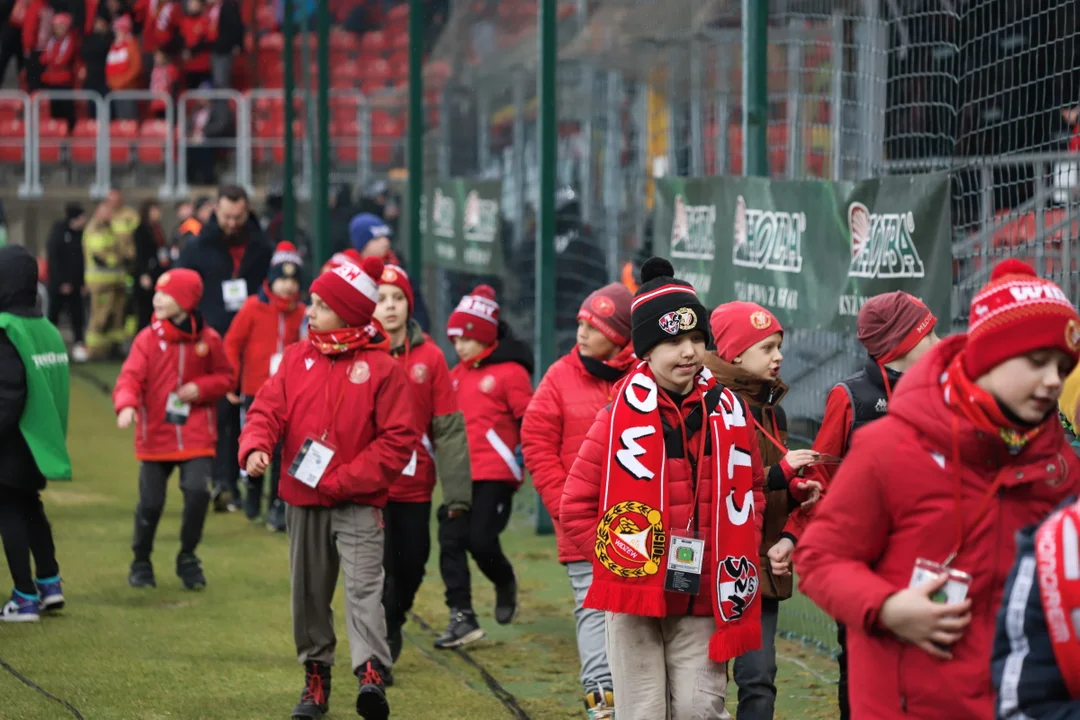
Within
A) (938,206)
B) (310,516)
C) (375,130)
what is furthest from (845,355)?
(375,130)

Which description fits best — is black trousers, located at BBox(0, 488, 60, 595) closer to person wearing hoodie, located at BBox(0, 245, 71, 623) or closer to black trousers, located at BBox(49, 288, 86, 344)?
person wearing hoodie, located at BBox(0, 245, 71, 623)

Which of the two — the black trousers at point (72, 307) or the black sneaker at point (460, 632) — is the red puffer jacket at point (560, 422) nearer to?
the black sneaker at point (460, 632)

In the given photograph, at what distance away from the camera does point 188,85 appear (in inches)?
1065

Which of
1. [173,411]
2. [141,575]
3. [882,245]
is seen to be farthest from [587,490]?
[141,575]

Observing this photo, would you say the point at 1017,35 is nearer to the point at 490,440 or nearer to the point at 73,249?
the point at 490,440

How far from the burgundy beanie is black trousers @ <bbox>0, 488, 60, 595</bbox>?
14.8ft

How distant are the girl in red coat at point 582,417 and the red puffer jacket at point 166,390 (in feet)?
10.4

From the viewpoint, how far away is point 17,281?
8117mm

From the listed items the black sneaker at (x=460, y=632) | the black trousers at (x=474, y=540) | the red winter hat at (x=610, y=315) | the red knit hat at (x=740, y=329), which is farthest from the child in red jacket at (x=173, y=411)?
the red knit hat at (x=740, y=329)

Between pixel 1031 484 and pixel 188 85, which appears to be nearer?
pixel 1031 484

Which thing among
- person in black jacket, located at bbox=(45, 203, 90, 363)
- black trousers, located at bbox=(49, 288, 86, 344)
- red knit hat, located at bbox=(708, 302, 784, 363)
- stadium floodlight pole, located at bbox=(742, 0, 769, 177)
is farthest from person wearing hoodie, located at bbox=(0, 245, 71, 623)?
person in black jacket, located at bbox=(45, 203, 90, 363)

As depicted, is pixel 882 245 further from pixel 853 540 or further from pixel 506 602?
pixel 853 540

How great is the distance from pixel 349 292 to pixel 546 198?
186 inches

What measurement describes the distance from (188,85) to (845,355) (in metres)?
→ 20.7
